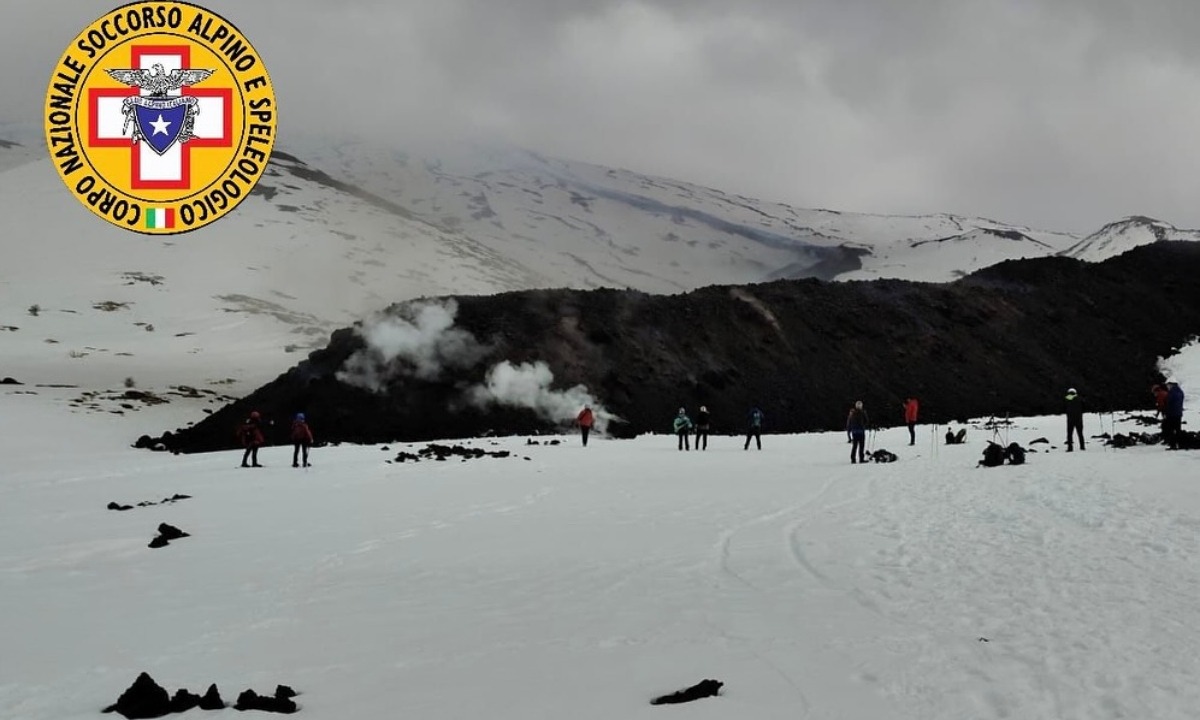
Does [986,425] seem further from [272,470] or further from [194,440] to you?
[194,440]

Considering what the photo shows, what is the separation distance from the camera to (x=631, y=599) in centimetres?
802

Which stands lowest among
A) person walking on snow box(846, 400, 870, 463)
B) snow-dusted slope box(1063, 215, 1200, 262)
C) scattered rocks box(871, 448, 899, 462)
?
scattered rocks box(871, 448, 899, 462)

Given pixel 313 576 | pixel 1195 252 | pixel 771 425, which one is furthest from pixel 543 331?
pixel 1195 252

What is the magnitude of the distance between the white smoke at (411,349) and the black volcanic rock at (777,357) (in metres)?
0.56

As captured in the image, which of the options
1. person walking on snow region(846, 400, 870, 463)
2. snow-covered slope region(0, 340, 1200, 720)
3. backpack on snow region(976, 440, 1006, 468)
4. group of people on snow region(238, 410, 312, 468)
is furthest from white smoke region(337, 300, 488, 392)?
backpack on snow region(976, 440, 1006, 468)

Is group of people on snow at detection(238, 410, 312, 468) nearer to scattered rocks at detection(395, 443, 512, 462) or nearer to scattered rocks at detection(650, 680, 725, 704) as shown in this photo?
scattered rocks at detection(395, 443, 512, 462)

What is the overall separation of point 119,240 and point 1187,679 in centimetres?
10710

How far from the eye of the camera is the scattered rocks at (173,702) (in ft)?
17.0

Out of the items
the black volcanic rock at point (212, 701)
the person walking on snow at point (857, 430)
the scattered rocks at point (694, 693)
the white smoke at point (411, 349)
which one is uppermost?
the white smoke at point (411, 349)

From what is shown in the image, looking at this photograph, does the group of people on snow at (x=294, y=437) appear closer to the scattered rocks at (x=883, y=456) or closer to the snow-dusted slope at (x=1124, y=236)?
the scattered rocks at (x=883, y=456)

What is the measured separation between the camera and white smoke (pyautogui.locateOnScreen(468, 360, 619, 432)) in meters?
38.5

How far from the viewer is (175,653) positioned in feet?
21.7

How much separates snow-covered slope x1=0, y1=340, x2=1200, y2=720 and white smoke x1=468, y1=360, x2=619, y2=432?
2110 cm


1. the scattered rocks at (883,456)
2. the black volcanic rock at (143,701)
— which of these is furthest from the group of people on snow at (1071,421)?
the black volcanic rock at (143,701)
